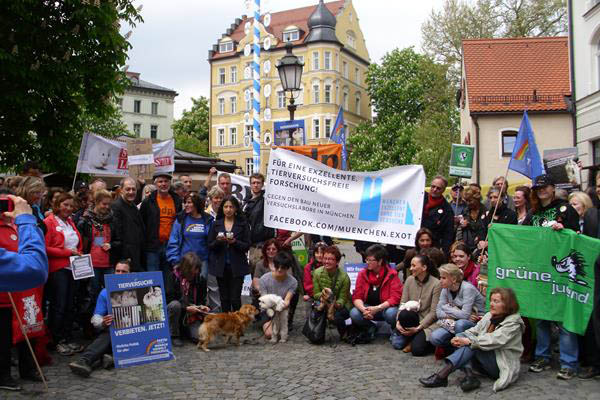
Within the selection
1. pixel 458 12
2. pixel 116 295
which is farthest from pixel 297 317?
pixel 458 12

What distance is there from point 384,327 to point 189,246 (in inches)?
115

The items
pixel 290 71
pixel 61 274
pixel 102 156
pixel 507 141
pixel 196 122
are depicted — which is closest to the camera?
pixel 61 274

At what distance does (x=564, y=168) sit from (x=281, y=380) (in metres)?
7.34

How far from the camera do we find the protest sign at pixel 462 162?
Answer: 1338 centimetres

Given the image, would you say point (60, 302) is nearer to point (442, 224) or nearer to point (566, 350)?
point (442, 224)

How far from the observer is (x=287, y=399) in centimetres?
588

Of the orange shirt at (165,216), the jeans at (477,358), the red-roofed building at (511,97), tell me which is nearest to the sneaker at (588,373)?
the jeans at (477,358)

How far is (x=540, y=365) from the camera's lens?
6785 millimetres

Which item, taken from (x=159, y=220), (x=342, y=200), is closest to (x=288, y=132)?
(x=342, y=200)

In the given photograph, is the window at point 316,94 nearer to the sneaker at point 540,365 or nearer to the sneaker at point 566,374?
the sneaker at point 540,365

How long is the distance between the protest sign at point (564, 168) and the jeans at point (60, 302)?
8.00m

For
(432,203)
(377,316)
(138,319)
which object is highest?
(432,203)

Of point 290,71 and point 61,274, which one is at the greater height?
point 290,71

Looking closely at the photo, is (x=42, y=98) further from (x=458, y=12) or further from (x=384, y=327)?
(x=458, y=12)
